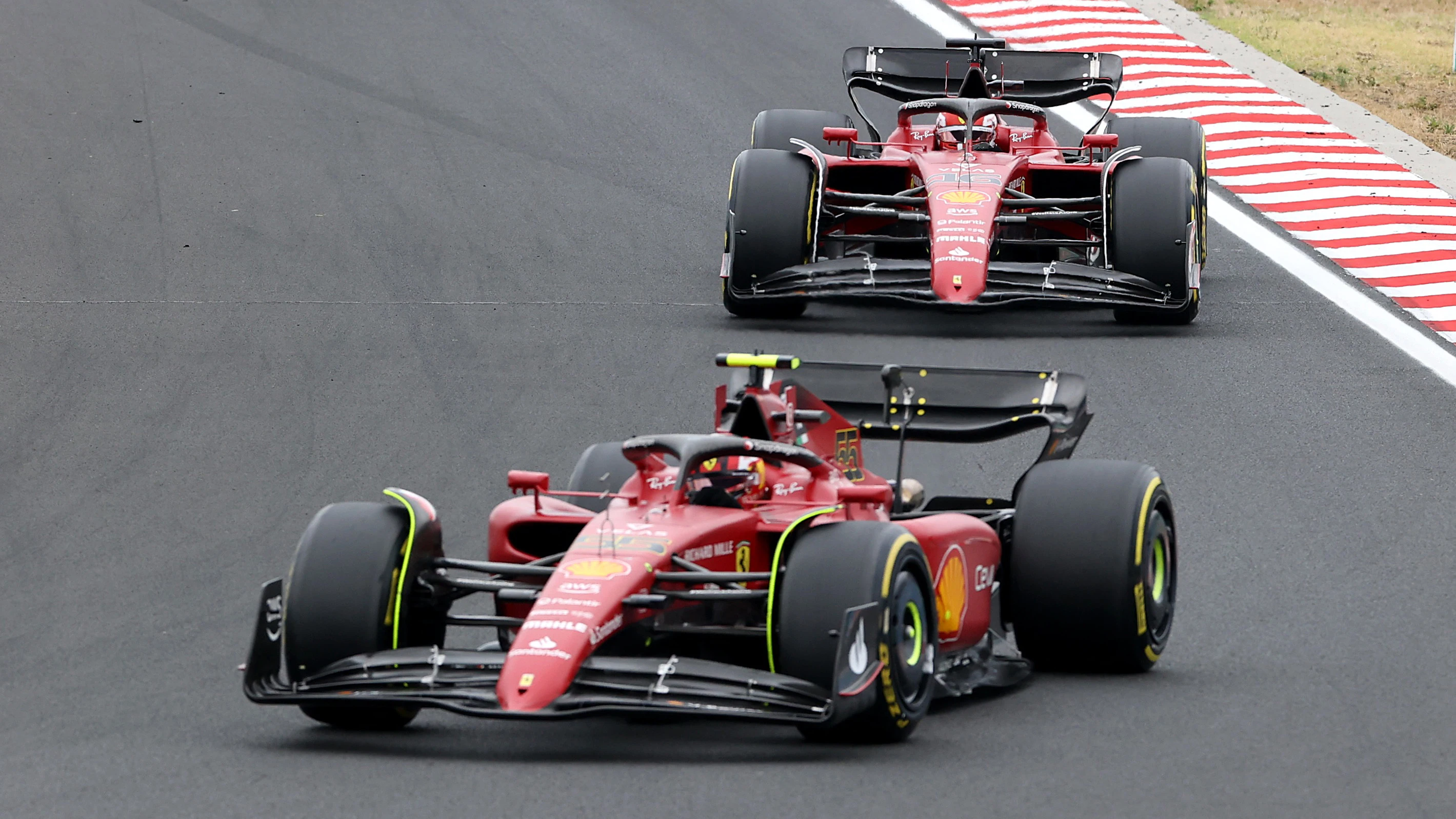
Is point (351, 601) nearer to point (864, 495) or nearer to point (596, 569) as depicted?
point (596, 569)

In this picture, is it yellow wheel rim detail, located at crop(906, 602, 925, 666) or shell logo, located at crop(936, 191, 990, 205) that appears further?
shell logo, located at crop(936, 191, 990, 205)

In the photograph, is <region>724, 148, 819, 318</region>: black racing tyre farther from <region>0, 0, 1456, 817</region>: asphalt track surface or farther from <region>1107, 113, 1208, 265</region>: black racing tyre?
<region>1107, 113, 1208, 265</region>: black racing tyre

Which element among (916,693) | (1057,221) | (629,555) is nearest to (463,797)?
(629,555)

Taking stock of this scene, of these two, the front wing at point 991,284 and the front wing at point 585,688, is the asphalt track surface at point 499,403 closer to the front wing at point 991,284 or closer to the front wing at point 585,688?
the front wing at point 585,688

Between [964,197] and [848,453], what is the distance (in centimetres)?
623

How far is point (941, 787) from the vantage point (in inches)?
266

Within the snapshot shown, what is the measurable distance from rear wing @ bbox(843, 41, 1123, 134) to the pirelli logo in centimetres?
809

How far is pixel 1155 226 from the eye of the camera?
14508 millimetres

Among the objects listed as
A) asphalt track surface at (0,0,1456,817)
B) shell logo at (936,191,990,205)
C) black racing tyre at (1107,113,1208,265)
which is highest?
black racing tyre at (1107,113,1208,265)

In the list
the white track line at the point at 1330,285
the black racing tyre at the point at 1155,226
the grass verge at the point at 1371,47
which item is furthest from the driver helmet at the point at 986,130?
the grass verge at the point at 1371,47

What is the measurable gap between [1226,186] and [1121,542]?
38.9ft

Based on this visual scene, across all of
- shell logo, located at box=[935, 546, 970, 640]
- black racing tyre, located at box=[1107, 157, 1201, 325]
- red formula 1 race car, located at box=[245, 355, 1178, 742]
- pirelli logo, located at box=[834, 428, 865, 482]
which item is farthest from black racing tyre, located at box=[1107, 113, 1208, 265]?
shell logo, located at box=[935, 546, 970, 640]

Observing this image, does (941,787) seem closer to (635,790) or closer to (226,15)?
(635,790)

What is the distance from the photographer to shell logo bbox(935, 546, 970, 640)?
26.3ft
